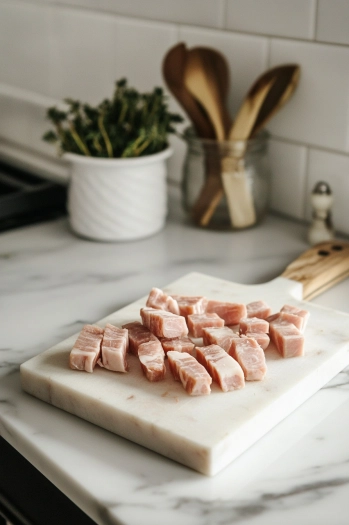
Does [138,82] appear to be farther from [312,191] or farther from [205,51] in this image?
[312,191]

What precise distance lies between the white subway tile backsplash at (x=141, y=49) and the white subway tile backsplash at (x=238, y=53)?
75 millimetres

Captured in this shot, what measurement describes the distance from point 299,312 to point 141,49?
0.86 metres

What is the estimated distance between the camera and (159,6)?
55.2 inches

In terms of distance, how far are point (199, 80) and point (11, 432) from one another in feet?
2.50

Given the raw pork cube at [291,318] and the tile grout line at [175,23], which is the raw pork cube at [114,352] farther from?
the tile grout line at [175,23]

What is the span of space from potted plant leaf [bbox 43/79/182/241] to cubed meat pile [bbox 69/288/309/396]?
35 cm

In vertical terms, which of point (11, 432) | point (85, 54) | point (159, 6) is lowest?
point (11, 432)

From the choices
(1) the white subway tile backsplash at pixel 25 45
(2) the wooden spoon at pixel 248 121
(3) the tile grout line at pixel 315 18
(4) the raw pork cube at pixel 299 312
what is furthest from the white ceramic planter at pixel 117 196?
(1) the white subway tile backsplash at pixel 25 45

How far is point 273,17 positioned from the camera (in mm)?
1205

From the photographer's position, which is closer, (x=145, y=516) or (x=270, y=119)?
(x=145, y=516)

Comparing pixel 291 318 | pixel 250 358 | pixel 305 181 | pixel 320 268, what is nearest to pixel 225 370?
pixel 250 358

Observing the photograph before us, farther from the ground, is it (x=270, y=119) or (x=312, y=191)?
(x=270, y=119)

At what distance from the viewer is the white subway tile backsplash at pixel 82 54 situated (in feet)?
5.13

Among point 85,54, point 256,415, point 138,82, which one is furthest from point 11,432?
point 85,54
